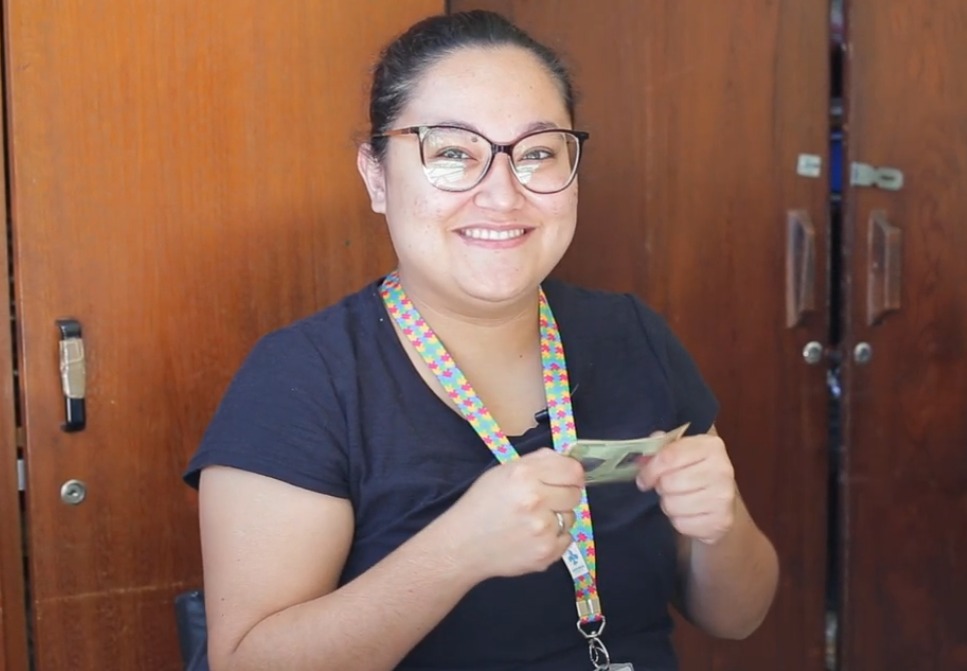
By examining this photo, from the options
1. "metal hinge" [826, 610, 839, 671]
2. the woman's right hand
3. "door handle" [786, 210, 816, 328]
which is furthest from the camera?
"metal hinge" [826, 610, 839, 671]

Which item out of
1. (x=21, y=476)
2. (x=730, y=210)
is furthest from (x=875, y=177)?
(x=21, y=476)

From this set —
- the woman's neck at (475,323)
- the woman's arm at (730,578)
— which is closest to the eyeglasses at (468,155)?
the woman's neck at (475,323)

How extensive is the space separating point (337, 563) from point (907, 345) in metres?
1.83

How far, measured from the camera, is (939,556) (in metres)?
2.90

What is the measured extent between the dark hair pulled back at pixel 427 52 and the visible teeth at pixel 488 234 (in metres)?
0.19

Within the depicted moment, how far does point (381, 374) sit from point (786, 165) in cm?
141

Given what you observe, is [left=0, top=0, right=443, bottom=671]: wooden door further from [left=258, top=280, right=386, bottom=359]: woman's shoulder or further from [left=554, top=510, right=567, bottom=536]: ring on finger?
A: [left=554, top=510, right=567, bottom=536]: ring on finger

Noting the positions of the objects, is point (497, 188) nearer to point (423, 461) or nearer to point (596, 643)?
point (423, 461)

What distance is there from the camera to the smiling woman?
53.8 inches

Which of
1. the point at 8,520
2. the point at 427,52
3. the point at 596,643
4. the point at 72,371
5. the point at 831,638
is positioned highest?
the point at 427,52

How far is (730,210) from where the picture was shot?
2566 millimetres

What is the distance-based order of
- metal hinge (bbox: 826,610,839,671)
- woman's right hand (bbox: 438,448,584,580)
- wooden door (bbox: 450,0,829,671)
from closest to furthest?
woman's right hand (bbox: 438,448,584,580)
wooden door (bbox: 450,0,829,671)
metal hinge (bbox: 826,610,839,671)

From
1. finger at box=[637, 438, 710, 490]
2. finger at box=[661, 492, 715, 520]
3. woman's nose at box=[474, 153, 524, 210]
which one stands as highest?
woman's nose at box=[474, 153, 524, 210]

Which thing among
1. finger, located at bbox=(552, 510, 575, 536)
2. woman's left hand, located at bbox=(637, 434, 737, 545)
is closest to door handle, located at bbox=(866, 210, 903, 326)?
woman's left hand, located at bbox=(637, 434, 737, 545)
